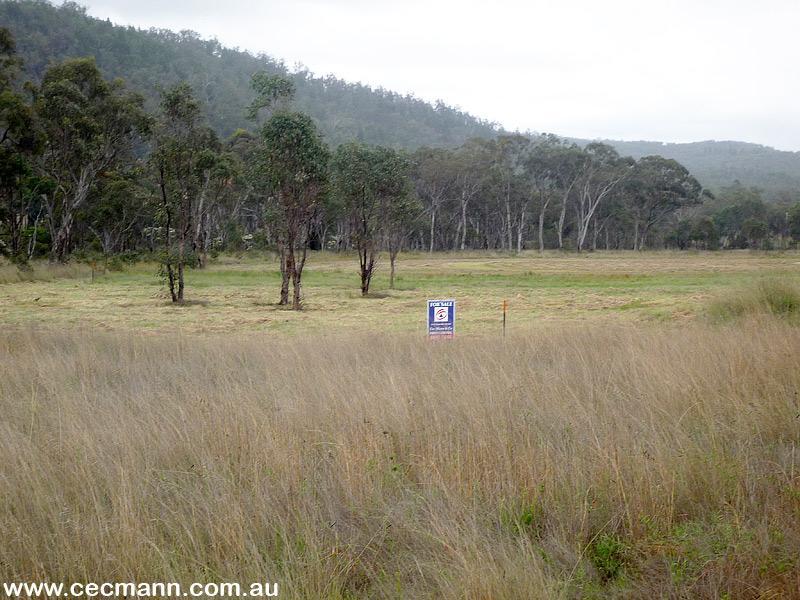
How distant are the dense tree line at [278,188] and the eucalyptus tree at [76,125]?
0.32 ft

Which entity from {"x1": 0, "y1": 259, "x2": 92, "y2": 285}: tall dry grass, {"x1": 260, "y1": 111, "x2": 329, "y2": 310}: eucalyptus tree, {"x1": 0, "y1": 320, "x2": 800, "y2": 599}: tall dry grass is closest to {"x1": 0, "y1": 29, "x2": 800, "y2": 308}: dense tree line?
{"x1": 260, "y1": 111, "x2": 329, "y2": 310}: eucalyptus tree

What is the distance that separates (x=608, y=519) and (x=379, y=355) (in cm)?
556

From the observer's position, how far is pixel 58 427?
521 centimetres

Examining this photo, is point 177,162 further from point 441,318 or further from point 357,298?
point 441,318

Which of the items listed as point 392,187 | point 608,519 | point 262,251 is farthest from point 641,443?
point 262,251

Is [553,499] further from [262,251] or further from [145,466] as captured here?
[262,251]

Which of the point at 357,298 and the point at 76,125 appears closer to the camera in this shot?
the point at 357,298

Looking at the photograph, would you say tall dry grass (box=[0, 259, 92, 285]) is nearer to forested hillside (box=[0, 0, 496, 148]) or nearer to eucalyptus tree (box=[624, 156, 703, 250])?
forested hillside (box=[0, 0, 496, 148])

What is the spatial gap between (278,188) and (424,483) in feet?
75.4

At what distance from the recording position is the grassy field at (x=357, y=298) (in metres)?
18.7

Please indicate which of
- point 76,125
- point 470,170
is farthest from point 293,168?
point 470,170

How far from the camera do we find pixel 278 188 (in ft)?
85.2

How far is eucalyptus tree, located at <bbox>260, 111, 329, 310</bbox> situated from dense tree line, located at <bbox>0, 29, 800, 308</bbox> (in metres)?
0.05

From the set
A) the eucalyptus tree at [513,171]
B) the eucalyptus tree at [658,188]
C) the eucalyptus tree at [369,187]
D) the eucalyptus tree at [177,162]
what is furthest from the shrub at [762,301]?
the eucalyptus tree at [658,188]
